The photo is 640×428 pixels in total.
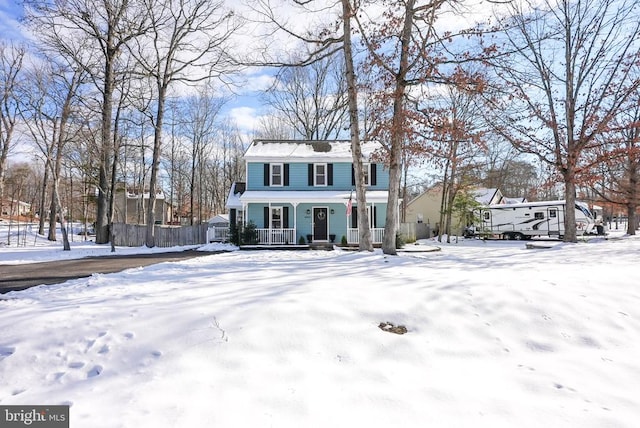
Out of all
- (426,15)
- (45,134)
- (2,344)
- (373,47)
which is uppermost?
(426,15)

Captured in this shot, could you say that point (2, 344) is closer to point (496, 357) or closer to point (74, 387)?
point (74, 387)

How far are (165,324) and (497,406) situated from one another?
10.8 ft

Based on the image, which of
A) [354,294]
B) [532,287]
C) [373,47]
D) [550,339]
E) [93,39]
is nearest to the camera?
[550,339]

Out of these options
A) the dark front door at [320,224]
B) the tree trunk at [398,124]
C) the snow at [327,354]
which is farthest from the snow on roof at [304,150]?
the snow at [327,354]

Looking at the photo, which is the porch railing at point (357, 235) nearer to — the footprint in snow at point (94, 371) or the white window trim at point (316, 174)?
the white window trim at point (316, 174)

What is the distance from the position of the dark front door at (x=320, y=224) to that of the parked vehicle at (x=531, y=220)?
45.1 feet

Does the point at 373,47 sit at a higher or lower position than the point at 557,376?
higher

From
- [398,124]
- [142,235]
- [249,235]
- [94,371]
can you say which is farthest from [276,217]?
[94,371]

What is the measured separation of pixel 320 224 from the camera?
67.7ft

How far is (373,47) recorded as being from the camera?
10734 mm

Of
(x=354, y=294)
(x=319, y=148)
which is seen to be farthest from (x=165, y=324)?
(x=319, y=148)

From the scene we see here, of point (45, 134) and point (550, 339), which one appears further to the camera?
point (45, 134)

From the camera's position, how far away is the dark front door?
20609mm

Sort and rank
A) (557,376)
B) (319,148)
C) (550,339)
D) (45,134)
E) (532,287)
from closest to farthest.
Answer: (557,376), (550,339), (532,287), (45,134), (319,148)
